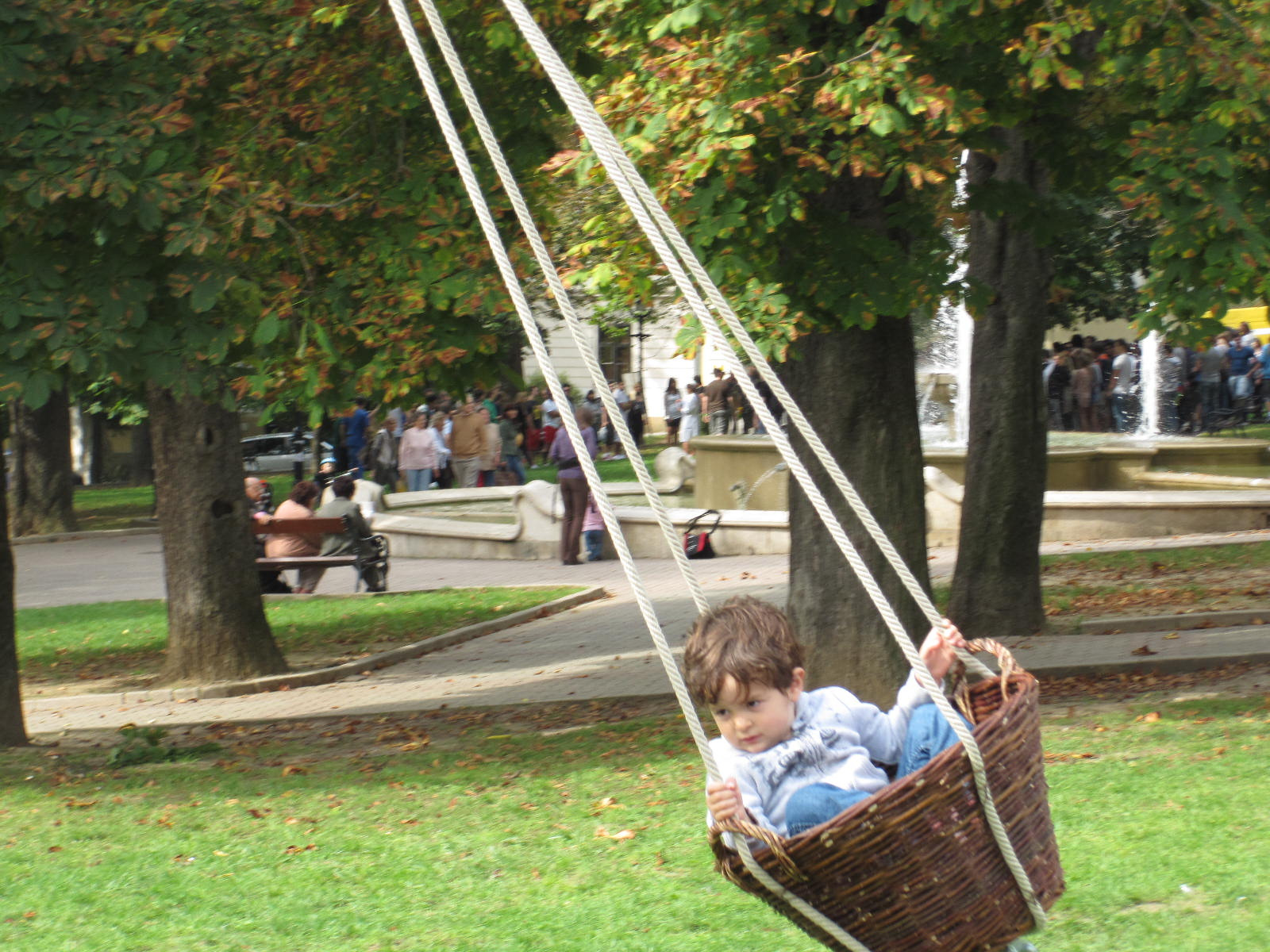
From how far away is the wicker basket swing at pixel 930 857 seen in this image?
10.3 ft

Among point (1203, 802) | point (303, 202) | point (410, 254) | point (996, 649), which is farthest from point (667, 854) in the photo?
point (303, 202)

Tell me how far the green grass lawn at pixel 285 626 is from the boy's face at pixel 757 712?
33.6 ft

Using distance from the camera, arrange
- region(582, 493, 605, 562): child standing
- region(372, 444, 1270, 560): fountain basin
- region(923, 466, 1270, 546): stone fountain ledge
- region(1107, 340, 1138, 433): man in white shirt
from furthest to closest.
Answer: region(1107, 340, 1138, 433): man in white shirt
region(582, 493, 605, 562): child standing
region(372, 444, 1270, 560): fountain basin
region(923, 466, 1270, 546): stone fountain ledge

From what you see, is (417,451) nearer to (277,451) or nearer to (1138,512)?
(1138,512)

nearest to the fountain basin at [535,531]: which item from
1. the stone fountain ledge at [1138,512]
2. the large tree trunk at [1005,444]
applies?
the stone fountain ledge at [1138,512]

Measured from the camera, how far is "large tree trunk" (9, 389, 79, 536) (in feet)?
89.9

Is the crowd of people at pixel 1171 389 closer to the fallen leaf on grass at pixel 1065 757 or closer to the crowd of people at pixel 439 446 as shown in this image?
the crowd of people at pixel 439 446

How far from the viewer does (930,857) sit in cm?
322

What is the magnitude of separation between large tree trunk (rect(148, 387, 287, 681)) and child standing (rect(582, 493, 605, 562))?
7.43 metres

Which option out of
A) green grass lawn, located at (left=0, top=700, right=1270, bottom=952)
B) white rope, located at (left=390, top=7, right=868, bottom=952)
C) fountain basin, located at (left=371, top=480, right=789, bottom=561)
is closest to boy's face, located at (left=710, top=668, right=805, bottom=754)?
white rope, located at (left=390, top=7, right=868, bottom=952)

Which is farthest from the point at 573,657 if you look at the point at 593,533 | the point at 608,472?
the point at 608,472

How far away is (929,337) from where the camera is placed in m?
26.8

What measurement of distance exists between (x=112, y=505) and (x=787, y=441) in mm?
32186

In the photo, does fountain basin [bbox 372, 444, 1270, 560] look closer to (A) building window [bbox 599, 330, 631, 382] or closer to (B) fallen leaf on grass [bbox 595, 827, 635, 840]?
(B) fallen leaf on grass [bbox 595, 827, 635, 840]
